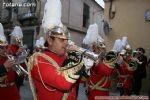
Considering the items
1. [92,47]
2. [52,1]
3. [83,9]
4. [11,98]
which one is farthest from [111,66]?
[83,9]

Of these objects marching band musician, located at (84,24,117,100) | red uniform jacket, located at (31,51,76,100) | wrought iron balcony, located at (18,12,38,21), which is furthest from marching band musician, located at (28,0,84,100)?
wrought iron balcony, located at (18,12,38,21)

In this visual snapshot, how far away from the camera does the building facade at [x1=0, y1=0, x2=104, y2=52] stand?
26.4 m

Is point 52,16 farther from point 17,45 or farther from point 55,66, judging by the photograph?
point 17,45

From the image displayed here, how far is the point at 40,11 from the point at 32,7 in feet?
3.96

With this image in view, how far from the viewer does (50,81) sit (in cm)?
391

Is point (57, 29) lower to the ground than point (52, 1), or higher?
lower

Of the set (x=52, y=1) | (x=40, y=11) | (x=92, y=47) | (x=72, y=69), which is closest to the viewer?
(x=72, y=69)

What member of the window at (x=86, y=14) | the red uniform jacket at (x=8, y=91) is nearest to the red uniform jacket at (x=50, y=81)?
the red uniform jacket at (x=8, y=91)

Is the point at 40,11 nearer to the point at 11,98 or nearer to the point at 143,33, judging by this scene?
the point at 143,33

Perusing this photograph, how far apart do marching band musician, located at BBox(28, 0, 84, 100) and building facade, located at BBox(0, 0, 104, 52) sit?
21.0 metres

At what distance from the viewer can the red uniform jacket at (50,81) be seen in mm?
3883

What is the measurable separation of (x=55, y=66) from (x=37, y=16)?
22479 mm

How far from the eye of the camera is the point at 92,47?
23.4 feet

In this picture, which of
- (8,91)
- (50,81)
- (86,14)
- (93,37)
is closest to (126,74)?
(93,37)
